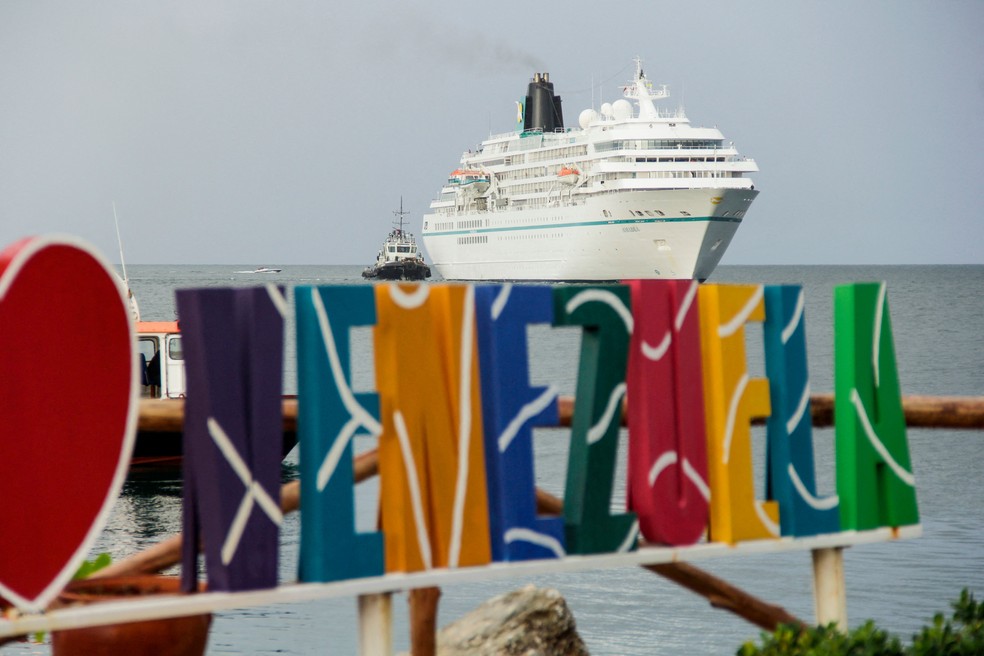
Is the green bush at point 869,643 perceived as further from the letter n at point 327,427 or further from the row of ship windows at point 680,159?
the row of ship windows at point 680,159

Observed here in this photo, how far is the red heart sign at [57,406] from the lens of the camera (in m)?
1.99

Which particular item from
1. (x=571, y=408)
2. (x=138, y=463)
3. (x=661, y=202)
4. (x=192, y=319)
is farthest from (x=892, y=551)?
(x=661, y=202)

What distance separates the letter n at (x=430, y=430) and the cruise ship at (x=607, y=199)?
2162 inches

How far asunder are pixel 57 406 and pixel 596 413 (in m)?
0.97

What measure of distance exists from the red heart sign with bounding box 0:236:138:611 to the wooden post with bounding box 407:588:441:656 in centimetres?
91

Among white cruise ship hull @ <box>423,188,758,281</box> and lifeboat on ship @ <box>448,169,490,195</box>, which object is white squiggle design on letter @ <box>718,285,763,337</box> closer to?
white cruise ship hull @ <box>423,188,758,281</box>

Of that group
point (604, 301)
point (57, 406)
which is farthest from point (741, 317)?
point (57, 406)

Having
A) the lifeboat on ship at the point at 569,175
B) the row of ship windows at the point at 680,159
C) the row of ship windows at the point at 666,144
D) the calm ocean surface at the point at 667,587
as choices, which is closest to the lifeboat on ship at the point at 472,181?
the lifeboat on ship at the point at 569,175

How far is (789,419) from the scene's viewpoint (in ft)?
8.76

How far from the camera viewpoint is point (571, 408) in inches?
103

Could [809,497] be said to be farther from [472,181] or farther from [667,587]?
[472,181]

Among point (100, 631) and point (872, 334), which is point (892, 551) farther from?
point (100, 631)

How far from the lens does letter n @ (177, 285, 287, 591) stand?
2121 mm

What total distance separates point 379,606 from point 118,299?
717 mm
